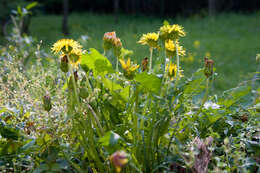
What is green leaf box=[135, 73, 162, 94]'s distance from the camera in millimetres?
793

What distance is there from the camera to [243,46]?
237 inches

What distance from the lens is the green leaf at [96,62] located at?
86cm

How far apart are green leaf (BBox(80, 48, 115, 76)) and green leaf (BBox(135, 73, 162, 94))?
108 millimetres

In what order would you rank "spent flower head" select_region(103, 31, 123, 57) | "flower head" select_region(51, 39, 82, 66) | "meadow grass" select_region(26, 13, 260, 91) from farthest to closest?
"meadow grass" select_region(26, 13, 260, 91) < "spent flower head" select_region(103, 31, 123, 57) < "flower head" select_region(51, 39, 82, 66)

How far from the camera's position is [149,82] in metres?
0.82

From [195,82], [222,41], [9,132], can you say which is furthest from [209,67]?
[222,41]

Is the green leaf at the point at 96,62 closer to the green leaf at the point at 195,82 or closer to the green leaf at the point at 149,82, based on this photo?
the green leaf at the point at 149,82

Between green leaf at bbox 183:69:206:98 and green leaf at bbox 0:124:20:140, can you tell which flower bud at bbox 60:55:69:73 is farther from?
green leaf at bbox 183:69:206:98

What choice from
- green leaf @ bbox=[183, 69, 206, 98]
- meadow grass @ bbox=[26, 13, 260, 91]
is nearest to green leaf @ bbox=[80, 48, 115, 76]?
green leaf @ bbox=[183, 69, 206, 98]

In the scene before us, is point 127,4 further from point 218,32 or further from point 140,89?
point 140,89

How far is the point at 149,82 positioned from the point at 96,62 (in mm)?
163

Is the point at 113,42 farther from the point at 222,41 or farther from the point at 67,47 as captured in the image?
the point at 222,41

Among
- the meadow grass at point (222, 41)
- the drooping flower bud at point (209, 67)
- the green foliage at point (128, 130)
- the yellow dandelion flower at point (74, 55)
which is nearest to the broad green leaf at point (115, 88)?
the green foliage at point (128, 130)

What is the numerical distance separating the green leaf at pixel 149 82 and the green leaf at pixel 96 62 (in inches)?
4.2
